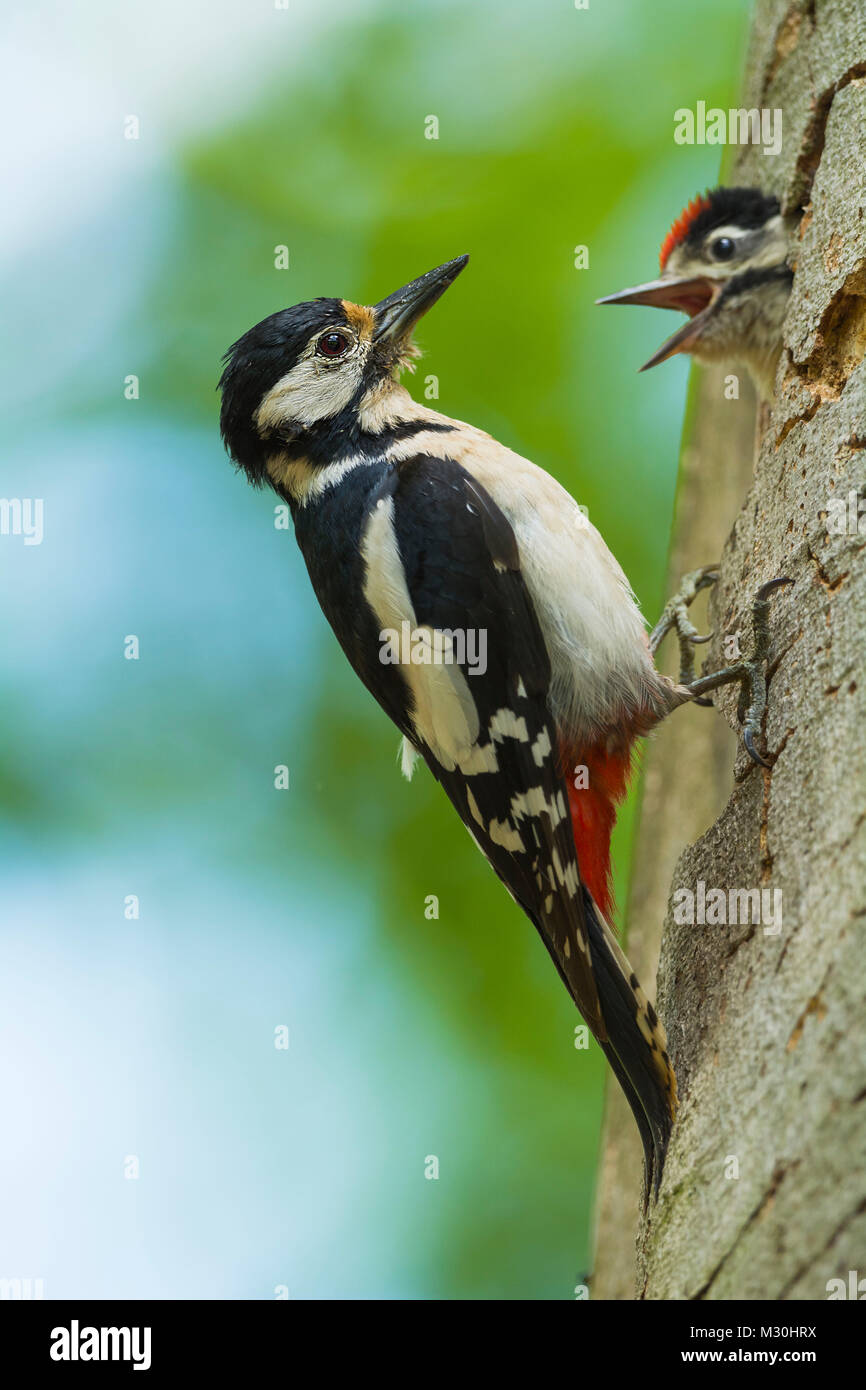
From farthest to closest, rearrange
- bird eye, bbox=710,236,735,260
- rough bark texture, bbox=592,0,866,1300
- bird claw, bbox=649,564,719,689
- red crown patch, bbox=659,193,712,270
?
red crown patch, bbox=659,193,712,270 < bird eye, bbox=710,236,735,260 < bird claw, bbox=649,564,719,689 < rough bark texture, bbox=592,0,866,1300

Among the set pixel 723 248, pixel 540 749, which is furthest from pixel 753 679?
pixel 723 248

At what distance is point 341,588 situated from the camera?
2.78m

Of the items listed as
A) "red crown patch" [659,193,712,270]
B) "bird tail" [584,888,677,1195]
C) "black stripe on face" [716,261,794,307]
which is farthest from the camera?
"red crown patch" [659,193,712,270]

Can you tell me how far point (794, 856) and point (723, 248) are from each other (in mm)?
2320

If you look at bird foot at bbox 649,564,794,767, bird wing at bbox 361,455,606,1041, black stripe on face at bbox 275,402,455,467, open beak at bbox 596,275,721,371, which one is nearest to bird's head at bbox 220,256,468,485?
black stripe on face at bbox 275,402,455,467

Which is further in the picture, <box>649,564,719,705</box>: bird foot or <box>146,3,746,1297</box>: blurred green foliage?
<box>146,3,746,1297</box>: blurred green foliage

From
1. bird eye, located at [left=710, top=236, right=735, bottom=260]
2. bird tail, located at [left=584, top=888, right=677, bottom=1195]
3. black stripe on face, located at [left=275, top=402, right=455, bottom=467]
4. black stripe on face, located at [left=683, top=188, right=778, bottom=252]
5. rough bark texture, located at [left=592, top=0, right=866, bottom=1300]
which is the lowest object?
bird tail, located at [left=584, top=888, right=677, bottom=1195]

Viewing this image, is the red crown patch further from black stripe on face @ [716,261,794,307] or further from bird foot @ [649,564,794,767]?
bird foot @ [649,564,794,767]

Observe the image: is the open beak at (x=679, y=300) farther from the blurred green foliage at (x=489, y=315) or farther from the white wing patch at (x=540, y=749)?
the white wing patch at (x=540, y=749)

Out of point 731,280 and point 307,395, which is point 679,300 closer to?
point 731,280

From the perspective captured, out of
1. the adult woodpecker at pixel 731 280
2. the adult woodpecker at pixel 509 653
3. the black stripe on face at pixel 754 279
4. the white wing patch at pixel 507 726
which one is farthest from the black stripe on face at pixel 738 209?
the white wing patch at pixel 507 726

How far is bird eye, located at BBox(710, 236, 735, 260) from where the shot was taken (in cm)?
347

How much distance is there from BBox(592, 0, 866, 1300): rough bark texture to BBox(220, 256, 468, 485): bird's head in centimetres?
99
